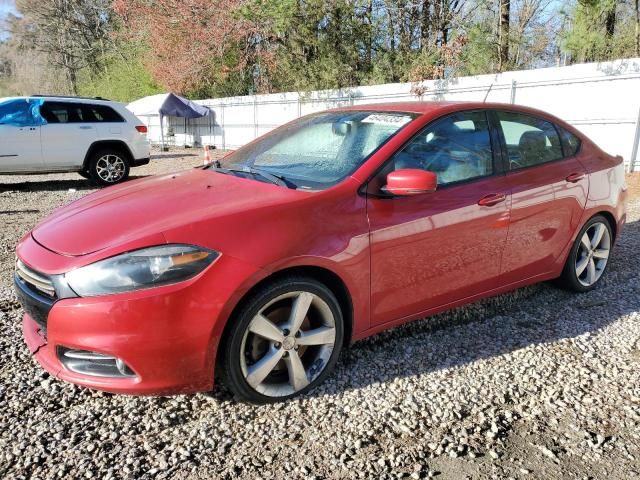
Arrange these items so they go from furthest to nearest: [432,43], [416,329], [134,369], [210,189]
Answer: [432,43]
[416,329]
[210,189]
[134,369]

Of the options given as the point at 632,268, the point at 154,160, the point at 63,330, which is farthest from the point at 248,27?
the point at 63,330

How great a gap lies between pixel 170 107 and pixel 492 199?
21013 mm

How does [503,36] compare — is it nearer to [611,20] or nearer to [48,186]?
[611,20]

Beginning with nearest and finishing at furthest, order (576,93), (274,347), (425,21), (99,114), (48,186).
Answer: (274,347), (99,114), (48,186), (576,93), (425,21)

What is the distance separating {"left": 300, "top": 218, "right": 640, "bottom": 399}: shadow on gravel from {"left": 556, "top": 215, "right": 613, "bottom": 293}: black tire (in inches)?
2.7

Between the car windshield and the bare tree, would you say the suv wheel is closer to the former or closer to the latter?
the car windshield

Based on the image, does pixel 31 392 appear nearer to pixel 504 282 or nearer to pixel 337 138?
pixel 337 138

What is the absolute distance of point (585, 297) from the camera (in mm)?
4086

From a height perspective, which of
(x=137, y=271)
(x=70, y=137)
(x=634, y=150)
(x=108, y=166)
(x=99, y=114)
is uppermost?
(x=99, y=114)

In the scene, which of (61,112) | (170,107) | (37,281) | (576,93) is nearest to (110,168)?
(61,112)

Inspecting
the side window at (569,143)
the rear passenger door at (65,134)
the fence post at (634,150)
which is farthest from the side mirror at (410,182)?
A: the fence post at (634,150)

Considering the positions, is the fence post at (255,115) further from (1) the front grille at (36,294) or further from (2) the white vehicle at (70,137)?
(1) the front grille at (36,294)

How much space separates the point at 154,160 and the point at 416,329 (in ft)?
53.1

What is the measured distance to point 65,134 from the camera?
9.41m
